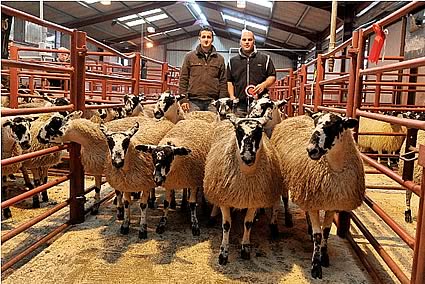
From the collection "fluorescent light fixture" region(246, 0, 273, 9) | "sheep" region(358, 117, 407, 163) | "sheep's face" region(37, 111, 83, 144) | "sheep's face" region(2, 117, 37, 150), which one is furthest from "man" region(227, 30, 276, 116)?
"fluorescent light fixture" region(246, 0, 273, 9)

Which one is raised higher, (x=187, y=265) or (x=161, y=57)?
(x=161, y=57)

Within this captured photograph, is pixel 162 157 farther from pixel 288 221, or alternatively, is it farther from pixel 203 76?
pixel 203 76

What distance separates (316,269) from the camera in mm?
2855

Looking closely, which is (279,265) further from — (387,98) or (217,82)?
(387,98)

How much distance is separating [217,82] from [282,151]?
199 cm

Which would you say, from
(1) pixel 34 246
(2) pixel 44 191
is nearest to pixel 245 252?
(1) pixel 34 246

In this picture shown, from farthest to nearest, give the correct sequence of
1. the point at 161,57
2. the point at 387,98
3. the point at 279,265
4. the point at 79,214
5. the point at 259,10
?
the point at 161,57, the point at 259,10, the point at 387,98, the point at 79,214, the point at 279,265

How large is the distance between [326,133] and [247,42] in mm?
2195

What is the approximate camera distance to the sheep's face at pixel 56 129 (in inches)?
148

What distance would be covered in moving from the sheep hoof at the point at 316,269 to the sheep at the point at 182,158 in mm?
1124

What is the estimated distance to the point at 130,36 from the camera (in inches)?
816

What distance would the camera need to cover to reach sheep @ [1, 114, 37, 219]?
366 centimetres

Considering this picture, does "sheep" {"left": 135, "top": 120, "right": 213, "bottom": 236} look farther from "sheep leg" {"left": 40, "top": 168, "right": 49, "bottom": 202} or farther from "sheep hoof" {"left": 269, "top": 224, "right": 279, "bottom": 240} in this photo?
"sheep leg" {"left": 40, "top": 168, "right": 49, "bottom": 202}

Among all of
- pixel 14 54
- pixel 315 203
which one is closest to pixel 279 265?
pixel 315 203
